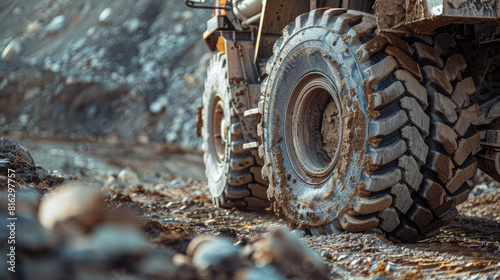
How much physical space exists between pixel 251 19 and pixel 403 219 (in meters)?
2.61

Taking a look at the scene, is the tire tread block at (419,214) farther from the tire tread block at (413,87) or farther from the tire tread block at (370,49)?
the tire tread block at (370,49)

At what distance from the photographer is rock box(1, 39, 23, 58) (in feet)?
59.4

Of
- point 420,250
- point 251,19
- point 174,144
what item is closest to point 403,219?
point 420,250

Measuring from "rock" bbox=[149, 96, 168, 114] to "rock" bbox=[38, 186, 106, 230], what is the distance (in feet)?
38.8

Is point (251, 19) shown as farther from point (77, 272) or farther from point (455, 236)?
point (77, 272)

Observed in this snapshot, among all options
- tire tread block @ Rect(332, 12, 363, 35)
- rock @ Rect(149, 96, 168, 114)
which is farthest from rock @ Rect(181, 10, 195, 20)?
tire tread block @ Rect(332, 12, 363, 35)

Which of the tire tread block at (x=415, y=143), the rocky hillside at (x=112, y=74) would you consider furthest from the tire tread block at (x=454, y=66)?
the rocky hillside at (x=112, y=74)

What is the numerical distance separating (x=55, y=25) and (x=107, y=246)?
1924 centimetres

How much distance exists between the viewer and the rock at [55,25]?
19131 millimetres

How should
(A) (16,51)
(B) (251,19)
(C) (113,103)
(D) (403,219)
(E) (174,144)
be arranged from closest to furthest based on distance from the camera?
(D) (403,219) < (B) (251,19) < (E) (174,144) < (C) (113,103) < (A) (16,51)

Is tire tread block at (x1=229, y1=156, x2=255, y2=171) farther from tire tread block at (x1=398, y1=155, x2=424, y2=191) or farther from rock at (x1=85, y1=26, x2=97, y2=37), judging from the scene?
rock at (x1=85, y1=26, x2=97, y2=37)

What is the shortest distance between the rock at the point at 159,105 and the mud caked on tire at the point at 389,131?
1055cm

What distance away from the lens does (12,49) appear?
18.4 meters

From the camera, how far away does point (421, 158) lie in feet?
9.58
